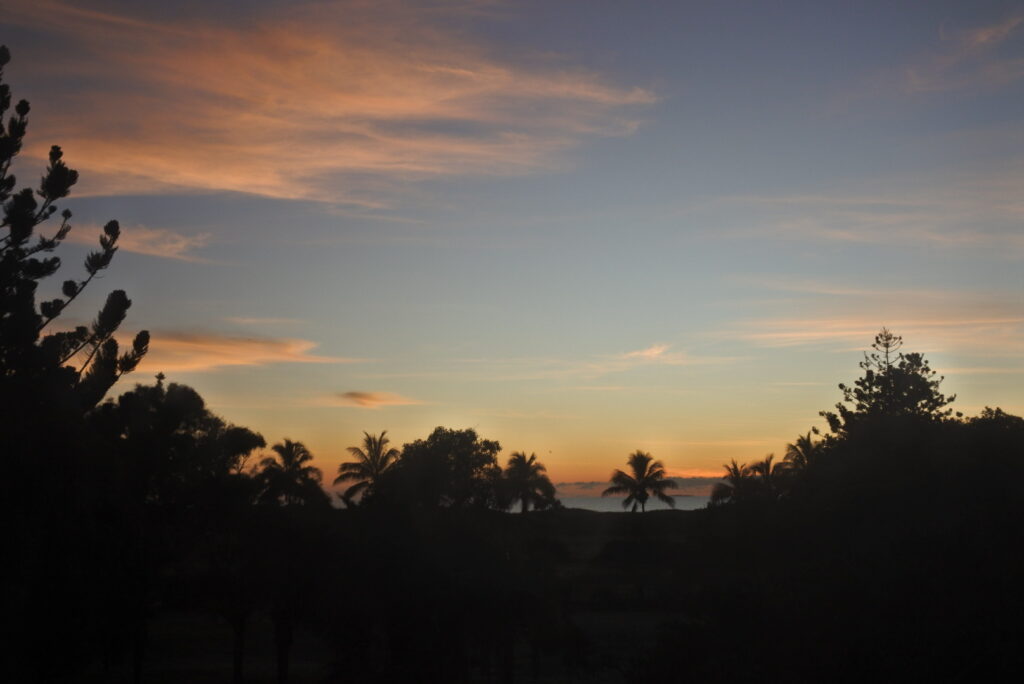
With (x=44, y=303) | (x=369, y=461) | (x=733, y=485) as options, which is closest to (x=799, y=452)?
(x=733, y=485)

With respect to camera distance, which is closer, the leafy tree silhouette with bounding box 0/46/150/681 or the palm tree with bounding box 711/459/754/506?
the leafy tree silhouette with bounding box 0/46/150/681

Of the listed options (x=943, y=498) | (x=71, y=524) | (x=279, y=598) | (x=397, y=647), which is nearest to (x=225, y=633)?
(x=279, y=598)

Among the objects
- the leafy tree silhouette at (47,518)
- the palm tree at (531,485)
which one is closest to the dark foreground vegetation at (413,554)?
the leafy tree silhouette at (47,518)

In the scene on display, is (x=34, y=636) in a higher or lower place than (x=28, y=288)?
lower

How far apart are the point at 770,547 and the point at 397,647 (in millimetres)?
11528

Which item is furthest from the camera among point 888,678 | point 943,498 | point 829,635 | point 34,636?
point 943,498

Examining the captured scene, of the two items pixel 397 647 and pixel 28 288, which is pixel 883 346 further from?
pixel 28 288

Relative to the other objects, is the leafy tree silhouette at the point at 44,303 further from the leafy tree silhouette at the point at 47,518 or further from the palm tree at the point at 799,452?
the palm tree at the point at 799,452

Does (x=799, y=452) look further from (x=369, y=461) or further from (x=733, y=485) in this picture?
(x=369, y=461)

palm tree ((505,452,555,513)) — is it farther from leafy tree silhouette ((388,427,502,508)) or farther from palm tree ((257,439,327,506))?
palm tree ((257,439,327,506))

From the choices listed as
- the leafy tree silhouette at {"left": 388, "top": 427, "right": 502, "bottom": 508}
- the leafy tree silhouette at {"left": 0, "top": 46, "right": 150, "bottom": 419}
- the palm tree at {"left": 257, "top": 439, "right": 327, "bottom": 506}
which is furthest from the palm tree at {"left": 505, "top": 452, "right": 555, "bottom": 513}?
the leafy tree silhouette at {"left": 0, "top": 46, "right": 150, "bottom": 419}

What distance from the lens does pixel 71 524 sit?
15469mm

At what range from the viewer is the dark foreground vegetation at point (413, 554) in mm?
15891

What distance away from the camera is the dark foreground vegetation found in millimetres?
15891
